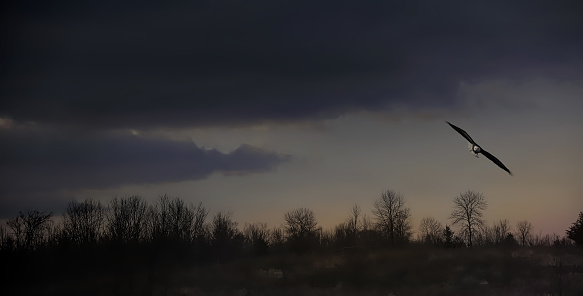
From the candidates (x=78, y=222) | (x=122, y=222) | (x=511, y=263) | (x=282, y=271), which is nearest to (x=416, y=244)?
(x=511, y=263)

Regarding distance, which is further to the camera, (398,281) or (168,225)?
(168,225)

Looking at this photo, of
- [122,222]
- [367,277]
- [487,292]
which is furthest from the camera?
[122,222]

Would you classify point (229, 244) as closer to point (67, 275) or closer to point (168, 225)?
point (168, 225)

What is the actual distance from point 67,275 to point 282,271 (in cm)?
2096

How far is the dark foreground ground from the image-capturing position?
57.2 meters

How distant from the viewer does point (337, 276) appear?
60469 mm

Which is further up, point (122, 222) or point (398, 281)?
point (122, 222)

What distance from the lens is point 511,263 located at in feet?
202

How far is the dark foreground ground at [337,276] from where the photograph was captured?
2251 inches

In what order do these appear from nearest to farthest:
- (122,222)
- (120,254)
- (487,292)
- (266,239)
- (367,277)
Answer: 1. (487,292)
2. (367,277)
3. (120,254)
4. (266,239)
5. (122,222)

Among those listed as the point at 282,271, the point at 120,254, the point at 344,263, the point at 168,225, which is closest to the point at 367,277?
the point at 344,263

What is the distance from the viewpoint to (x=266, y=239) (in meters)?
72.4

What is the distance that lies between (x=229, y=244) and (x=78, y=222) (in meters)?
22.6

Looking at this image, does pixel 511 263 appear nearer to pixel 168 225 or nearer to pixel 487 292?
pixel 487 292
